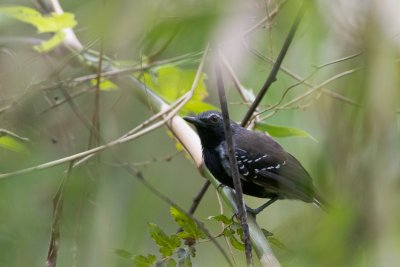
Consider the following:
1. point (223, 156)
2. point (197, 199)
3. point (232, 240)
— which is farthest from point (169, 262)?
point (223, 156)

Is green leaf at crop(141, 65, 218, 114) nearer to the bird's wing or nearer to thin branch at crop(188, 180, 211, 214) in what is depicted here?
the bird's wing

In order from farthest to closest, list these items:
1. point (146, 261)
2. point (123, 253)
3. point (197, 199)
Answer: point (197, 199)
point (146, 261)
point (123, 253)

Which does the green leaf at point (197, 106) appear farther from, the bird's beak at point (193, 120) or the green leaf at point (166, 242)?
the green leaf at point (166, 242)

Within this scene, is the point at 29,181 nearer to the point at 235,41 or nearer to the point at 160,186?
the point at 160,186

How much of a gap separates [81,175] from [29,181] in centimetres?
16

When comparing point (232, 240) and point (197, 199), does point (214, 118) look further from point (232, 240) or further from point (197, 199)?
point (232, 240)

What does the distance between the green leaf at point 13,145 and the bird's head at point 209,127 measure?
123 cm

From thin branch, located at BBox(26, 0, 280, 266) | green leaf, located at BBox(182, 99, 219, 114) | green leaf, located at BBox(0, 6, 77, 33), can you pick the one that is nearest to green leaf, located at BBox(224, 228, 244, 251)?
thin branch, located at BBox(26, 0, 280, 266)

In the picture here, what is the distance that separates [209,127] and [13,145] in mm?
1450

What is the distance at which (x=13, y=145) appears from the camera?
199 cm

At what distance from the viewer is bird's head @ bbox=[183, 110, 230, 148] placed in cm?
319

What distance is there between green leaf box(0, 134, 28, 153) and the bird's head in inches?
48.5

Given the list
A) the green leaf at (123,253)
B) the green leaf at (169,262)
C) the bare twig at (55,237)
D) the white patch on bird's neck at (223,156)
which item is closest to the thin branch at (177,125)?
the white patch on bird's neck at (223,156)

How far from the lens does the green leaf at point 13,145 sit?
196 centimetres
